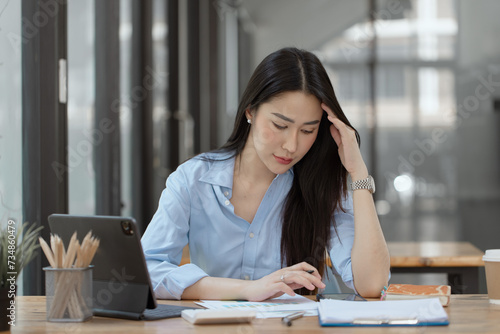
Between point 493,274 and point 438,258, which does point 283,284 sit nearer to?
point 493,274

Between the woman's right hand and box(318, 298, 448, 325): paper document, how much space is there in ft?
0.42

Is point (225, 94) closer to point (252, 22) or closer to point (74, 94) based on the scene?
point (252, 22)

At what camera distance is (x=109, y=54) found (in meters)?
3.01

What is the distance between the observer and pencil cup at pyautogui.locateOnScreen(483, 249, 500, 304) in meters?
1.55

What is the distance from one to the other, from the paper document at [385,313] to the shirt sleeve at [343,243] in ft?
1.45

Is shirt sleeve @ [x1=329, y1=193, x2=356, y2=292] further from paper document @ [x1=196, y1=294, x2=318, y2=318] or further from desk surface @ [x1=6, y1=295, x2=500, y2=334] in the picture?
desk surface @ [x1=6, y1=295, x2=500, y2=334]

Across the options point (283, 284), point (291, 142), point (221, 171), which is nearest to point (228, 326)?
point (283, 284)

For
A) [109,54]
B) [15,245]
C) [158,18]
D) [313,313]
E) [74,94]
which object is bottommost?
[313,313]

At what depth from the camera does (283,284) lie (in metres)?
1.56

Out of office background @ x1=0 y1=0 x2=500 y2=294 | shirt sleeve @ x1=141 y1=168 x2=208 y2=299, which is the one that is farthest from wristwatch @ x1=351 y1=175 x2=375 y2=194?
office background @ x1=0 y1=0 x2=500 y2=294

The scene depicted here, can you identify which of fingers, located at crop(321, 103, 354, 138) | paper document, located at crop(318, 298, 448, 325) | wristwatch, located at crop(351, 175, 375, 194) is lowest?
paper document, located at crop(318, 298, 448, 325)

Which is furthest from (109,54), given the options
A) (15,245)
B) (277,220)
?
(15,245)

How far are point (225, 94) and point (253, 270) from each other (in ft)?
12.7

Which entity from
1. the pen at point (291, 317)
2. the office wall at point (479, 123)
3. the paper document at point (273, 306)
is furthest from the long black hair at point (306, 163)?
the office wall at point (479, 123)
